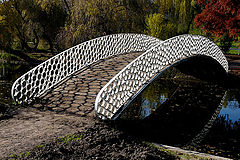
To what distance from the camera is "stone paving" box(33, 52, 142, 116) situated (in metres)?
5.96

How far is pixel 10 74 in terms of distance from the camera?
45.5 feet

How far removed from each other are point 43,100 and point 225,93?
9431 millimetres

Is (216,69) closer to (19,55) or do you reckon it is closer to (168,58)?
(168,58)

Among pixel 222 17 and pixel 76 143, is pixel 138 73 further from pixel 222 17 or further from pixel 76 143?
pixel 222 17

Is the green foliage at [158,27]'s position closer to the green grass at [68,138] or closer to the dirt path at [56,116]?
the dirt path at [56,116]

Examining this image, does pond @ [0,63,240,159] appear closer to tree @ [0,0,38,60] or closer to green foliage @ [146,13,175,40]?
tree @ [0,0,38,60]

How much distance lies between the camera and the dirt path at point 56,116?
4141mm

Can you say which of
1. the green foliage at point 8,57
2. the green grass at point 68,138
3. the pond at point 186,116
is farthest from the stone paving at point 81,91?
the green foliage at point 8,57

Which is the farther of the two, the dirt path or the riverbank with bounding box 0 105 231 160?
the dirt path

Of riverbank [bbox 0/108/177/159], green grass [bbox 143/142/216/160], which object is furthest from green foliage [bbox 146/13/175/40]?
green grass [bbox 143/142/216/160]

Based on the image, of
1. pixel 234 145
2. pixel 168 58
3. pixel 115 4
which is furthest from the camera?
pixel 115 4

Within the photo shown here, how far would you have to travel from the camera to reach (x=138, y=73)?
6629 mm

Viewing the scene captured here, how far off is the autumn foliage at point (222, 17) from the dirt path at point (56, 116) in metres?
4.54

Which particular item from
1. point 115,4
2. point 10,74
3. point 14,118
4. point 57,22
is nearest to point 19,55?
point 57,22
